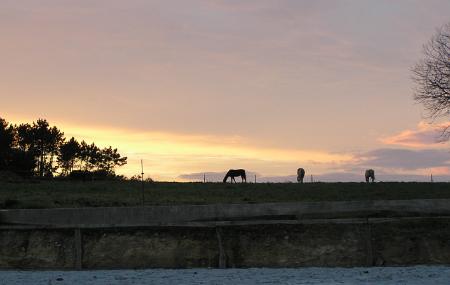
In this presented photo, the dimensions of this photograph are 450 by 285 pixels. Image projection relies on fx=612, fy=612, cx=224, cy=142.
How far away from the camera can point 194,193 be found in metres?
33.7

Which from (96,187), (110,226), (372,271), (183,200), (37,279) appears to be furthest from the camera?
(96,187)

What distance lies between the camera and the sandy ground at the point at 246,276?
12836 mm

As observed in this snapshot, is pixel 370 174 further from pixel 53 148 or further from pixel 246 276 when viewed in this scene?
pixel 53 148

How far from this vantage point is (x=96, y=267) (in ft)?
55.4

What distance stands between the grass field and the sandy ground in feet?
38.1

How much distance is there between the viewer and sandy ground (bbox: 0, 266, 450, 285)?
12836 millimetres

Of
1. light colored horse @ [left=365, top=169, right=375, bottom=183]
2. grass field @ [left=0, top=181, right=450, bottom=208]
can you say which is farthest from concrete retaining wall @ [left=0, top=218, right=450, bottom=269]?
light colored horse @ [left=365, top=169, right=375, bottom=183]

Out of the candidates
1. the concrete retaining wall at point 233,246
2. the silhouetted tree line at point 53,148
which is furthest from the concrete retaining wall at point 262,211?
the silhouetted tree line at point 53,148

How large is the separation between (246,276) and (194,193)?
19840 mm

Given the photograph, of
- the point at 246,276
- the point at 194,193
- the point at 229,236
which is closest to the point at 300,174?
the point at 194,193

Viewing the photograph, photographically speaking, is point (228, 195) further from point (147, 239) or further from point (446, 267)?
point (446, 267)

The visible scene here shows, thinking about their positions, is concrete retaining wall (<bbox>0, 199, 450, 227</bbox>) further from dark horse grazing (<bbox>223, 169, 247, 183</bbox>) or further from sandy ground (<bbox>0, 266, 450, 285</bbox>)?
dark horse grazing (<bbox>223, 169, 247, 183</bbox>)

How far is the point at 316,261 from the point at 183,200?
12.9m

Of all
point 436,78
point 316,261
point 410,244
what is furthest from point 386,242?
point 436,78
